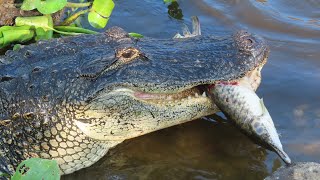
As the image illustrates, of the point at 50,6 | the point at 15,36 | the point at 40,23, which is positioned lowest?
the point at 15,36

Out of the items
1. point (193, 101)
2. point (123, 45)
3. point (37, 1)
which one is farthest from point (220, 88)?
point (37, 1)

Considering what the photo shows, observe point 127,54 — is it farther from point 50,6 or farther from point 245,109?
point 50,6

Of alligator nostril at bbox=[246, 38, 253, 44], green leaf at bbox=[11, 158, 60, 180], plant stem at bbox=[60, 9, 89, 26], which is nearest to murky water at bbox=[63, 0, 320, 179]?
plant stem at bbox=[60, 9, 89, 26]

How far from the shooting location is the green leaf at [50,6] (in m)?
4.69

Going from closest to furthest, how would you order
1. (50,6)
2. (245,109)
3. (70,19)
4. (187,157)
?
(245,109), (187,157), (50,6), (70,19)

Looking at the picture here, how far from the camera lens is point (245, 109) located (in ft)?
11.4

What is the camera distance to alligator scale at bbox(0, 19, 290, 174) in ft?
11.5

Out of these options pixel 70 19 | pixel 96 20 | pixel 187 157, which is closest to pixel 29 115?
pixel 187 157

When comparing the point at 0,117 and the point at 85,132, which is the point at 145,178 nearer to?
the point at 85,132

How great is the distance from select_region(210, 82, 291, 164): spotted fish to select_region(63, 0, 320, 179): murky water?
0.42 m

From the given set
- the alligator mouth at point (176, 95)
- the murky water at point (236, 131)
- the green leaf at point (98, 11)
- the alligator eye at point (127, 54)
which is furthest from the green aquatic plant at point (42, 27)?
the alligator mouth at point (176, 95)

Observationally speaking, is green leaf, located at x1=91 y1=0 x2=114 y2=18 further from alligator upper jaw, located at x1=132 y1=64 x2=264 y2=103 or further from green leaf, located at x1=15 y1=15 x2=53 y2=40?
alligator upper jaw, located at x1=132 y1=64 x2=264 y2=103

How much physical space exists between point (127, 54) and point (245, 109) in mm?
830

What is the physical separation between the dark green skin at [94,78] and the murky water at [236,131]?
0.35m
